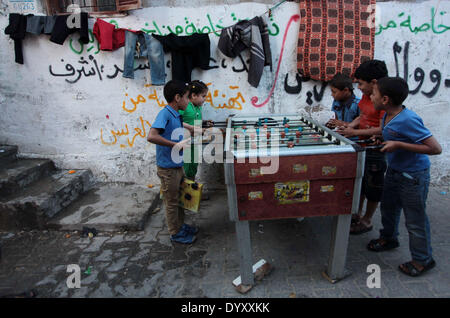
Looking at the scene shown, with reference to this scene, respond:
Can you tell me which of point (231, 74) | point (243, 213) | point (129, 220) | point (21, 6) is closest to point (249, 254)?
point (243, 213)

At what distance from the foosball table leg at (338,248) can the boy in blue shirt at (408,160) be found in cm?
59

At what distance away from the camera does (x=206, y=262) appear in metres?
2.84

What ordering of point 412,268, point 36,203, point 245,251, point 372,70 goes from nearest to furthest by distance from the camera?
point 245,251 < point 412,268 < point 372,70 < point 36,203

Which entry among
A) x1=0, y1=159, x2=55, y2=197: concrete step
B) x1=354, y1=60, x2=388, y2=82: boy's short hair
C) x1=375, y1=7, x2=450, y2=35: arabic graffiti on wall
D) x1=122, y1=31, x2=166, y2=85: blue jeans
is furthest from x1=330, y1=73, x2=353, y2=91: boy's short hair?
x1=0, y1=159, x2=55, y2=197: concrete step

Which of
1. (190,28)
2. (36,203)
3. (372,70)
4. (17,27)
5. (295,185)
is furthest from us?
(190,28)

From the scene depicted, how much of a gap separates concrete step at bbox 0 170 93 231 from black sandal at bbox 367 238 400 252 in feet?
12.3

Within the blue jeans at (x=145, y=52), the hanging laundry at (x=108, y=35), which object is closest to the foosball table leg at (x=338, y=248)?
the blue jeans at (x=145, y=52)

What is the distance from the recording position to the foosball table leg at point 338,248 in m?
2.31

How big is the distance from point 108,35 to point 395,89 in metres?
3.57

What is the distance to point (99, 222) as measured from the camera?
3.47 metres

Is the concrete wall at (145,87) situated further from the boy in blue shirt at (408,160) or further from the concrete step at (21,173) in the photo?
the boy in blue shirt at (408,160)

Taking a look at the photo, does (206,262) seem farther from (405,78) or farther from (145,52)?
(405,78)

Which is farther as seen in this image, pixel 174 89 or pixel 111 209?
pixel 111 209

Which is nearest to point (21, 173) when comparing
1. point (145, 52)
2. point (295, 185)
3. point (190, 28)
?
point (145, 52)
